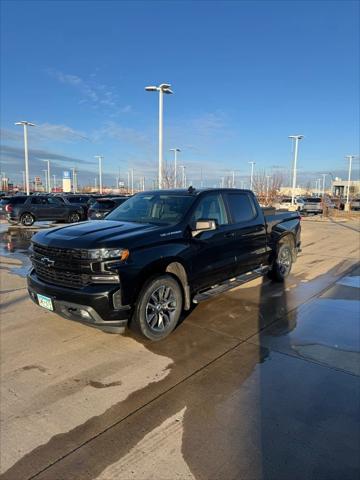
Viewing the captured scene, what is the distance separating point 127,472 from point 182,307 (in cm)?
256

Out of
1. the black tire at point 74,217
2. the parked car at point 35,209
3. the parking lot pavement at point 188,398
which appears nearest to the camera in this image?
the parking lot pavement at point 188,398

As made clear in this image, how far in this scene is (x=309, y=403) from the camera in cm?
320

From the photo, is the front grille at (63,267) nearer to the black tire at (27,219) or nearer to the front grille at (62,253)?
the front grille at (62,253)

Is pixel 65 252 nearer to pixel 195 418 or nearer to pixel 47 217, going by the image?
pixel 195 418

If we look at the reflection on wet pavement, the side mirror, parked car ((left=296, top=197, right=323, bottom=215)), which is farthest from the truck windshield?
parked car ((left=296, top=197, right=323, bottom=215))

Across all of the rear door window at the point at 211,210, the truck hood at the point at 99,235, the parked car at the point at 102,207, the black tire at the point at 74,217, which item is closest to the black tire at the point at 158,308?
the truck hood at the point at 99,235

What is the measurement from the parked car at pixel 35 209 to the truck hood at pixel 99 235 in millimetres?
17458

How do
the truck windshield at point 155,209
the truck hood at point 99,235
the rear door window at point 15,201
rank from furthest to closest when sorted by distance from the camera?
the rear door window at point 15,201, the truck windshield at point 155,209, the truck hood at point 99,235

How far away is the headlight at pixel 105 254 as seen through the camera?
4.01 m

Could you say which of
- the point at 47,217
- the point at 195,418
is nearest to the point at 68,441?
the point at 195,418

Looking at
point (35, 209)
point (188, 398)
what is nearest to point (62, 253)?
point (188, 398)

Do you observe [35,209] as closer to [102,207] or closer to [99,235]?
[102,207]

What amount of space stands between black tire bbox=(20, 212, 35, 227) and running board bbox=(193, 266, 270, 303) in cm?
1765

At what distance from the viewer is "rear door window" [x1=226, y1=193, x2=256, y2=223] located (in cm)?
602
